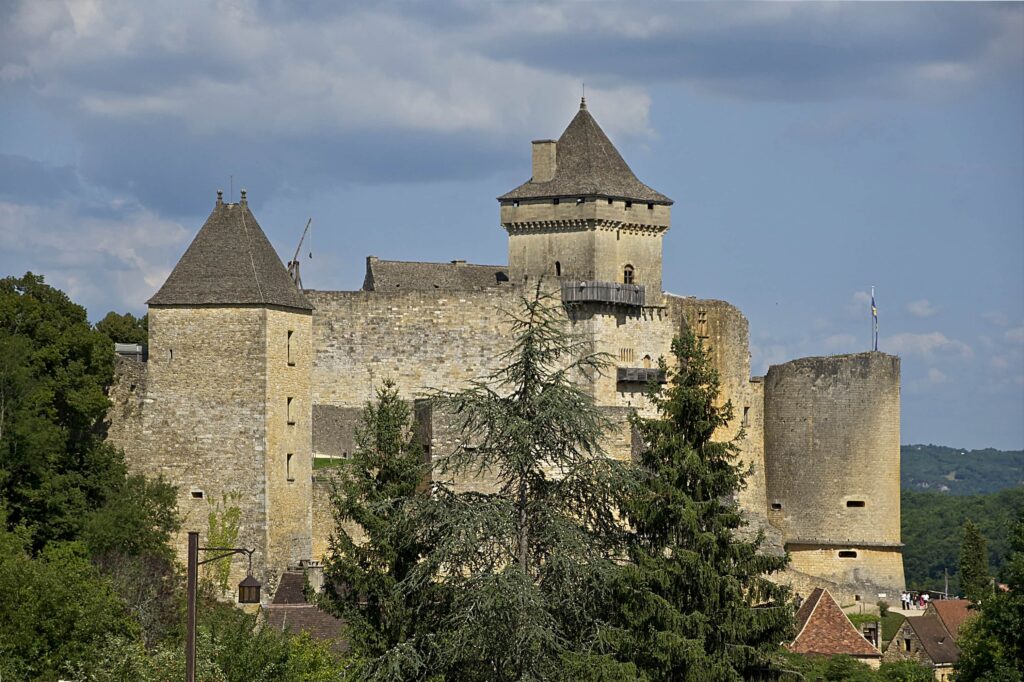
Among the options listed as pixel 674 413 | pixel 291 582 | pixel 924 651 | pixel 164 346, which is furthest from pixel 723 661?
pixel 924 651

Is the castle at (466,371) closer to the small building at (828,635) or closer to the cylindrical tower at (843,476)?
the cylindrical tower at (843,476)

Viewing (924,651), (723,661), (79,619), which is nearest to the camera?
(723,661)

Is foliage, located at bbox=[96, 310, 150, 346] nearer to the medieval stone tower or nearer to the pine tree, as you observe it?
the medieval stone tower

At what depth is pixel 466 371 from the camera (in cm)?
5828

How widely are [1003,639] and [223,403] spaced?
67.2 ft

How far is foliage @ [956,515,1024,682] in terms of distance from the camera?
47.1 m

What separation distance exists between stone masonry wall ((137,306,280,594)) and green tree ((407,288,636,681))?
1711 centimetres

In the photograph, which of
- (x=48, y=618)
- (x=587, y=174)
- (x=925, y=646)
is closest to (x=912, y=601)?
(x=925, y=646)

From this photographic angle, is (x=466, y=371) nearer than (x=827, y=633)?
No

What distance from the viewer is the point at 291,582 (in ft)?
159

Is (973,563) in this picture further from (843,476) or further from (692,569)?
(692,569)

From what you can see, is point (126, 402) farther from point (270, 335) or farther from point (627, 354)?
point (627, 354)

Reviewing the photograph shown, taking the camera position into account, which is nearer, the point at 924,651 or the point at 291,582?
the point at 291,582

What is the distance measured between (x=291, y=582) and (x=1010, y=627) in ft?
58.9
